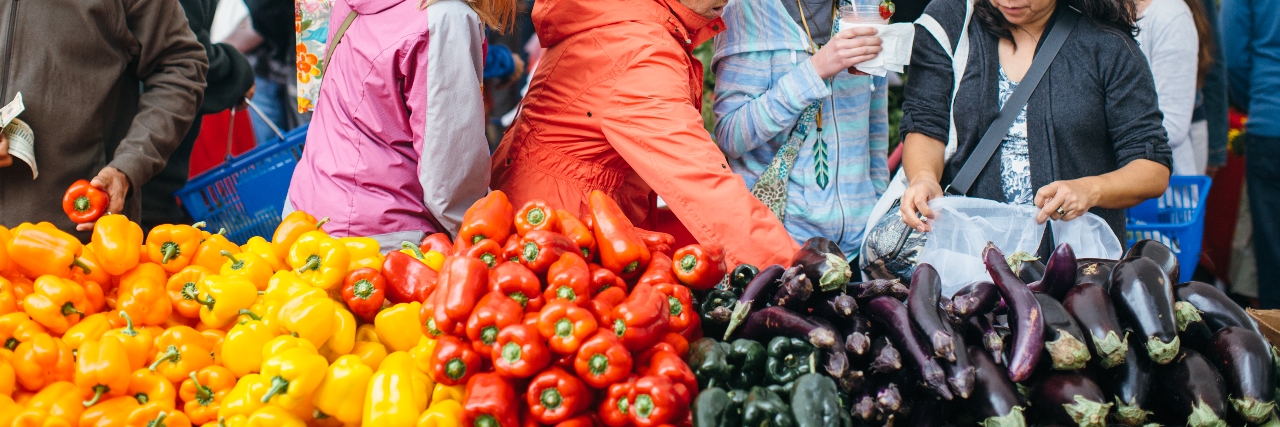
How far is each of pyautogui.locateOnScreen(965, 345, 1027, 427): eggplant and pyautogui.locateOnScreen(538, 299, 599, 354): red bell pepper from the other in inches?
31.0

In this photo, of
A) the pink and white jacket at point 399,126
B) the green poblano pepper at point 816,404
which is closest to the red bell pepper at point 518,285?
the green poblano pepper at point 816,404

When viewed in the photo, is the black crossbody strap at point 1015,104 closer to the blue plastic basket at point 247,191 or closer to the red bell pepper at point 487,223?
the red bell pepper at point 487,223

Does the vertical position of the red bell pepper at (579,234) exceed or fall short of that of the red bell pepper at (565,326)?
Result: it falls short

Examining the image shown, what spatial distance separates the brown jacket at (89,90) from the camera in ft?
9.53

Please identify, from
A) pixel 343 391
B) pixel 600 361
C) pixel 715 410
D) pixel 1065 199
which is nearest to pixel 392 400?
pixel 343 391

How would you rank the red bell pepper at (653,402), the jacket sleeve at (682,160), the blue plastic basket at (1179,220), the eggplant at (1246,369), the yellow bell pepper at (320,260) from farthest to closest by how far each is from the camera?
the blue plastic basket at (1179,220) < the jacket sleeve at (682,160) < the yellow bell pepper at (320,260) < the eggplant at (1246,369) < the red bell pepper at (653,402)

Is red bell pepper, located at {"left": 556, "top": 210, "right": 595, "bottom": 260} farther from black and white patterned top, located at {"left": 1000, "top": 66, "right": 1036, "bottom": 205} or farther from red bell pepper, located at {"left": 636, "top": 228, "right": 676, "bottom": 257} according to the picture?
black and white patterned top, located at {"left": 1000, "top": 66, "right": 1036, "bottom": 205}

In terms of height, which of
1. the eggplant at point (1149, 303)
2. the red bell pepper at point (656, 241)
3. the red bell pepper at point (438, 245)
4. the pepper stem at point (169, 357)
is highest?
the eggplant at point (1149, 303)

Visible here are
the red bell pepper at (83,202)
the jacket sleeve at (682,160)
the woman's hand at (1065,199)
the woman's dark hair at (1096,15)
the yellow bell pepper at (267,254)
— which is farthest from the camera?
the woman's dark hair at (1096,15)

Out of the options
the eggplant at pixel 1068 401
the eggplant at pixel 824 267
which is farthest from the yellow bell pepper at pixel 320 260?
the eggplant at pixel 1068 401

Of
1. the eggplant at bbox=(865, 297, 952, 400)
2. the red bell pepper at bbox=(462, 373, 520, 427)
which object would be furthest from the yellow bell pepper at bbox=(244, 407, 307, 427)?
the eggplant at bbox=(865, 297, 952, 400)

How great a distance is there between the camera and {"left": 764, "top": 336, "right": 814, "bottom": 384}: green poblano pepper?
184 cm

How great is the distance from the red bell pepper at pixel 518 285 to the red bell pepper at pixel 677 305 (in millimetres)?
267

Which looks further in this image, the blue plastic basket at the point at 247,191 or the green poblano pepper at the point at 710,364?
the blue plastic basket at the point at 247,191
